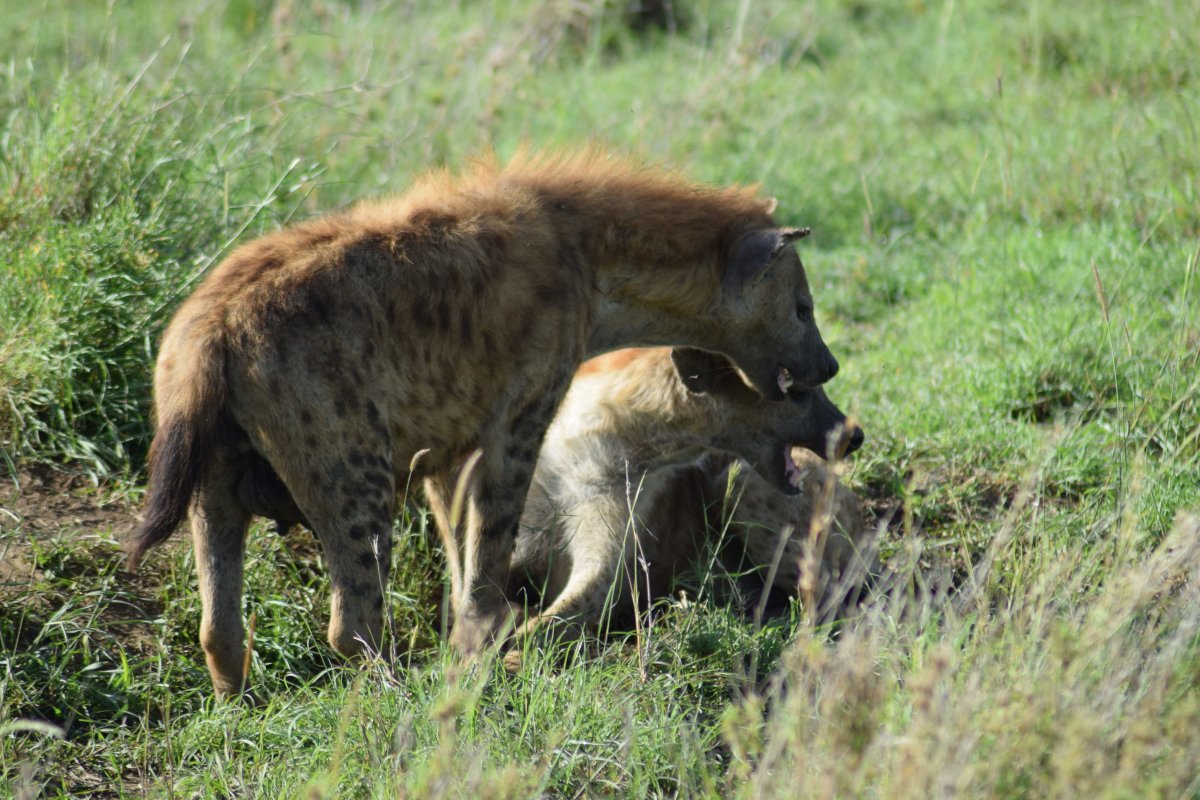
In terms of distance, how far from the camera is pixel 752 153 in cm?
816

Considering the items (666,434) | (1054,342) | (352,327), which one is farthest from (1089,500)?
(352,327)

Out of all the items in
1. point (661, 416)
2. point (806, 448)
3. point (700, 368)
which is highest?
point (700, 368)

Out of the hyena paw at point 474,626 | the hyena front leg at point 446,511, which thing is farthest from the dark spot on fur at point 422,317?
the hyena paw at point 474,626

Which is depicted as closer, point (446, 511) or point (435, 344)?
point (435, 344)

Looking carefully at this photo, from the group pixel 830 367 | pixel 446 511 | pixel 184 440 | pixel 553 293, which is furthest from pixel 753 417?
pixel 184 440

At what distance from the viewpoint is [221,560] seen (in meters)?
3.86

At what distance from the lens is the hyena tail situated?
3.57 meters

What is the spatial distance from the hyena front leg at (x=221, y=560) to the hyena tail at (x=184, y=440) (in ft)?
0.51

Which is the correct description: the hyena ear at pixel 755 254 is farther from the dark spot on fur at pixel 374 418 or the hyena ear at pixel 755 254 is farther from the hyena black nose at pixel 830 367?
the dark spot on fur at pixel 374 418

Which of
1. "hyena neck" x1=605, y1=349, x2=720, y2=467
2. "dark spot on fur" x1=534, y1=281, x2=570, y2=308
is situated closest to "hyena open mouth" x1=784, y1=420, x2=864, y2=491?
"hyena neck" x1=605, y1=349, x2=720, y2=467

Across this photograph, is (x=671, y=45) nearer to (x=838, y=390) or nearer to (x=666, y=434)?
(x=838, y=390)

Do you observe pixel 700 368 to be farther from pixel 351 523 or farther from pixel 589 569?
pixel 351 523

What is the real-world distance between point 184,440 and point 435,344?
2.72 feet

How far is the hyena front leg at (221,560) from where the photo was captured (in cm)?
382
